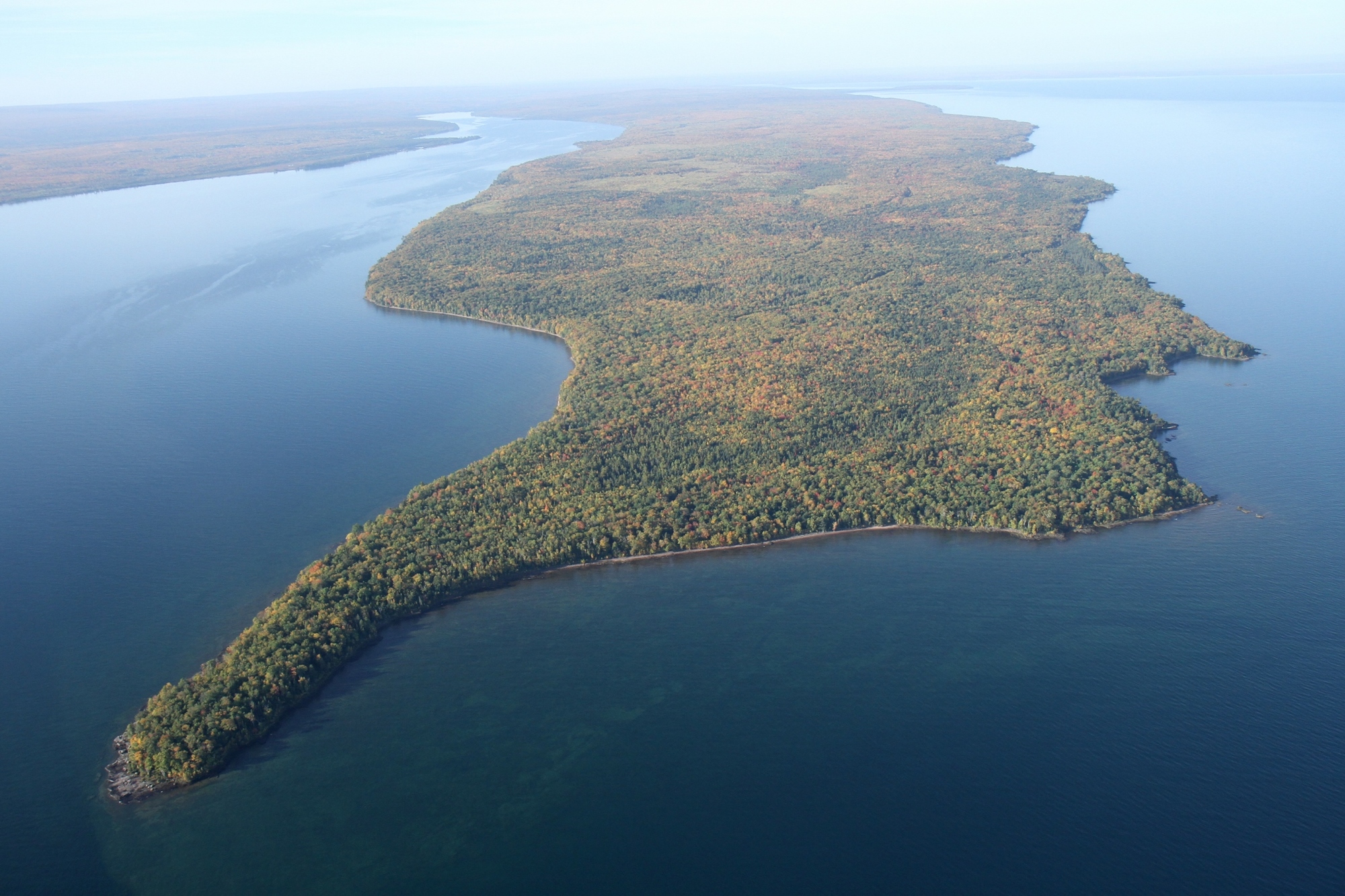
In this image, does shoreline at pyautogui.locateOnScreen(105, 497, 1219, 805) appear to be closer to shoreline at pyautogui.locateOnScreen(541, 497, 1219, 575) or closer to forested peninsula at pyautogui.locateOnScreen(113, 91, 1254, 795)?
shoreline at pyautogui.locateOnScreen(541, 497, 1219, 575)

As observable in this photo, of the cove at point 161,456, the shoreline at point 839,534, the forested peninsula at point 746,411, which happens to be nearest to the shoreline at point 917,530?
the shoreline at point 839,534

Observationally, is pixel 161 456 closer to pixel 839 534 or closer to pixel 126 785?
pixel 126 785

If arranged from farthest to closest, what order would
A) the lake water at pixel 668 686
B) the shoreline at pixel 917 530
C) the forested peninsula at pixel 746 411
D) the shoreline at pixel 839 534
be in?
the shoreline at pixel 917 530, the shoreline at pixel 839 534, the forested peninsula at pixel 746 411, the lake water at pixel 668 686

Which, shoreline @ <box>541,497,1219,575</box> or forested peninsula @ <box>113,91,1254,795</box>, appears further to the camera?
shoreline @ <box>541,497,1219,575</box>

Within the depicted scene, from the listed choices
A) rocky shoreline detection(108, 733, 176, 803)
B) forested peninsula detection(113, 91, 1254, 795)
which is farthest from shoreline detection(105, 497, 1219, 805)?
rocky shoreline detection(108, 733, 176, 803)

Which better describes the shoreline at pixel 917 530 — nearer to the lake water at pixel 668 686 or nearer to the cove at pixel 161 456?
the lake water at pixel 668 686

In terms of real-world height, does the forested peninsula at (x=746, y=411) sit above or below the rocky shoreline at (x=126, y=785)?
above

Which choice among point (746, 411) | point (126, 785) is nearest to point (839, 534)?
point (746, 411)
